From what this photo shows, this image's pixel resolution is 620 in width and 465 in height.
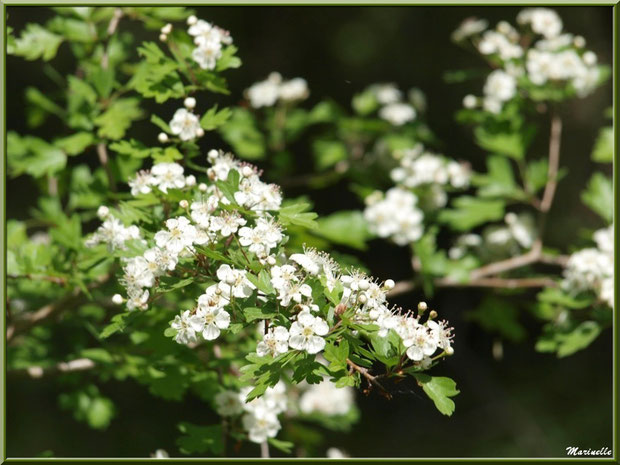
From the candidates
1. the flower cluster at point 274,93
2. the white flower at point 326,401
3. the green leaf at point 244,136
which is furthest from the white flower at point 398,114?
the white flower at point 326,401

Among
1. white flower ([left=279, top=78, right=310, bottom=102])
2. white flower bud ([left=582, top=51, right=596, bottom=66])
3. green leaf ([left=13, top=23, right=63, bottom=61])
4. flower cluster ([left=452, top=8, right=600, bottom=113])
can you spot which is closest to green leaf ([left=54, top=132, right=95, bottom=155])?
green leaf ([left=13, top=23, right=63, bottom=61])

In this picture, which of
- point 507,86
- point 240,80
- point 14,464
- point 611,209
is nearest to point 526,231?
point 611,209

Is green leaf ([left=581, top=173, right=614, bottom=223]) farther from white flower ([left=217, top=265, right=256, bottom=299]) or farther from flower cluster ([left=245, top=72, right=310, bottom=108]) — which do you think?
white flower ([left=217, top=265, right=256, bottom=299])

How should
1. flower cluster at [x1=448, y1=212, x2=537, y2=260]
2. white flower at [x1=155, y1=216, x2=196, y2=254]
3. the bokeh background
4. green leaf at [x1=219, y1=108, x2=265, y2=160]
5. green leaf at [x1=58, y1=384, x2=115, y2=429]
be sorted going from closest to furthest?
white flower at [x1=155, y1=216, x2=196, y2=254] → green leaf at [x1=58, y1=384, x2=115, y2=429] → flower cluster at [x1=448, y1=212, x2=537, y2=260] → green leaf at [x1=219, y1=108, x2=265, y2=160] → the bokeh background

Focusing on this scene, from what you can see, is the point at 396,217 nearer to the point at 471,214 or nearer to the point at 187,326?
the point at 471,214

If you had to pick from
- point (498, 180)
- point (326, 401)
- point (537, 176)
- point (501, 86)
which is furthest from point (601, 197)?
point (326, 401)

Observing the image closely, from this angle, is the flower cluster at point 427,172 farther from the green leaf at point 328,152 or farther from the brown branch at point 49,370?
the brown branch at point 49,370

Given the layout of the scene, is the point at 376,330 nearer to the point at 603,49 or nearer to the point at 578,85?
the point at 578,85
